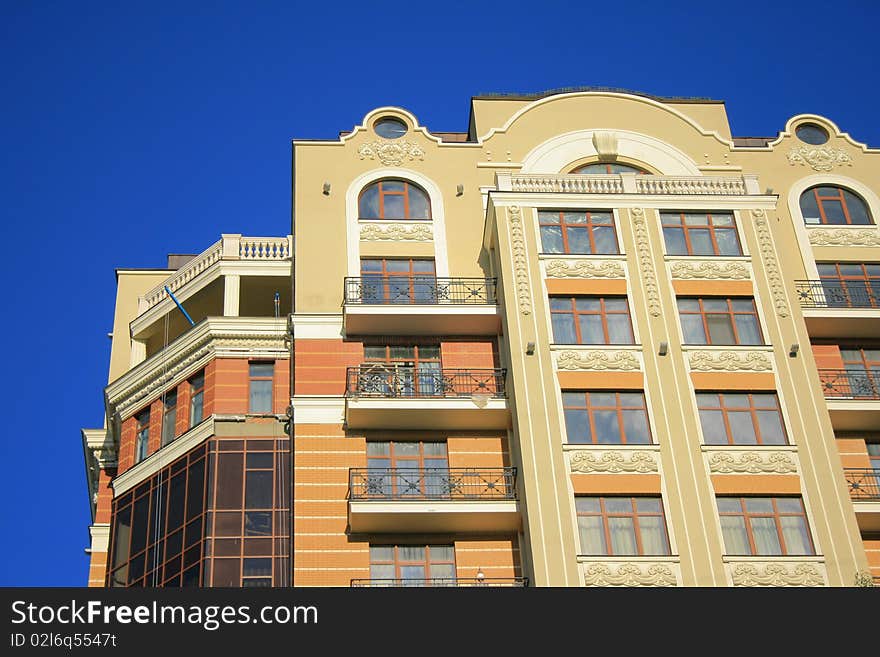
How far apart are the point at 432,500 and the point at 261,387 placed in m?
6.80

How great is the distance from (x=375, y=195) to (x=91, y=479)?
41.4 feet

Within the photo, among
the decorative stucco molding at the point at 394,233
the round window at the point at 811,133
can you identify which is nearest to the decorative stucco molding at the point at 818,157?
the round window at the point at 811,133

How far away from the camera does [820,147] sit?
141 feet

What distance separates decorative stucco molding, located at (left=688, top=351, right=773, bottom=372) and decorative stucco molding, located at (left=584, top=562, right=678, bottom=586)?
238 inches

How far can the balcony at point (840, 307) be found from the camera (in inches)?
1503

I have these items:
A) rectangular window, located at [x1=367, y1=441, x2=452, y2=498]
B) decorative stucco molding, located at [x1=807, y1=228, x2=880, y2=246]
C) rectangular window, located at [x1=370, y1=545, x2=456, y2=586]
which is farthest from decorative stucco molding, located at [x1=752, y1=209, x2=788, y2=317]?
rectangular window, located at [x1=370, y1=545, x2=456, y2=586]

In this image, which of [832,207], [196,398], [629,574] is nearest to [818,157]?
[832,207]

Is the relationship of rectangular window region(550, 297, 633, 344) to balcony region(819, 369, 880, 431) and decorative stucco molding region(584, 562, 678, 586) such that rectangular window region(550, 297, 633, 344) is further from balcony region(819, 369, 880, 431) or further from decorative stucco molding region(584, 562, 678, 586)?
decorative stucco molding region(584, 562, 678, 586)

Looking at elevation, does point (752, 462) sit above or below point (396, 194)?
below

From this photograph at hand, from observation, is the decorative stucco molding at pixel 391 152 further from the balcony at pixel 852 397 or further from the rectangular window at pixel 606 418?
the balcony at pixel 852 397

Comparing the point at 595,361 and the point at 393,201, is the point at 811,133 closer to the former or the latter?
the point at 595,361

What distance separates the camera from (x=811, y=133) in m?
43.4

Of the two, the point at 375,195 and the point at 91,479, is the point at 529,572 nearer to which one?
the point at 375,195

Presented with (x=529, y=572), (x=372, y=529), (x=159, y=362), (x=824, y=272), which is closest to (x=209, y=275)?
(x=159, y=362)
